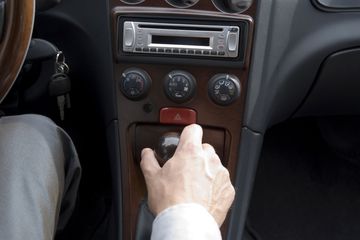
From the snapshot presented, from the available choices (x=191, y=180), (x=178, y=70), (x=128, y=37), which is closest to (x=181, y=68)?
(x=178, y=70)

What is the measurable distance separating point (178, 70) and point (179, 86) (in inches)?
1.2

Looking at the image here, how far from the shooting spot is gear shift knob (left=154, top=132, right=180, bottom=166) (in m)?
0.95

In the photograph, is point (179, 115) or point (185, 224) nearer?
point (185, 224)

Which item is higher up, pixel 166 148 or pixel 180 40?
pixel 180 40

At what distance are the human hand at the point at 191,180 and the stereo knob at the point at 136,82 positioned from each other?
6.4 inches

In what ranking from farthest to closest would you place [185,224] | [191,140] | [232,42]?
[232,42] < [191,140] < [185,224]

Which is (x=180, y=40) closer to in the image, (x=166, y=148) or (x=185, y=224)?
(x=166, y=148)

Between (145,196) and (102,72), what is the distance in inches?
10.1

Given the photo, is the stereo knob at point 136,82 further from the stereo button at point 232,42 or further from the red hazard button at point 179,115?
the stereo button at point 232,42

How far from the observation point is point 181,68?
988mm

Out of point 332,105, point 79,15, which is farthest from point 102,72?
point 332,105

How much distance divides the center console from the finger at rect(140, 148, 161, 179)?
3.3 inches

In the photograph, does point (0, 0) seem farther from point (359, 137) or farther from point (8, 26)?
point (359, 137)

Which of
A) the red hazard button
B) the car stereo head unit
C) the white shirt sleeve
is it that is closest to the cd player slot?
the car stereo head unit
